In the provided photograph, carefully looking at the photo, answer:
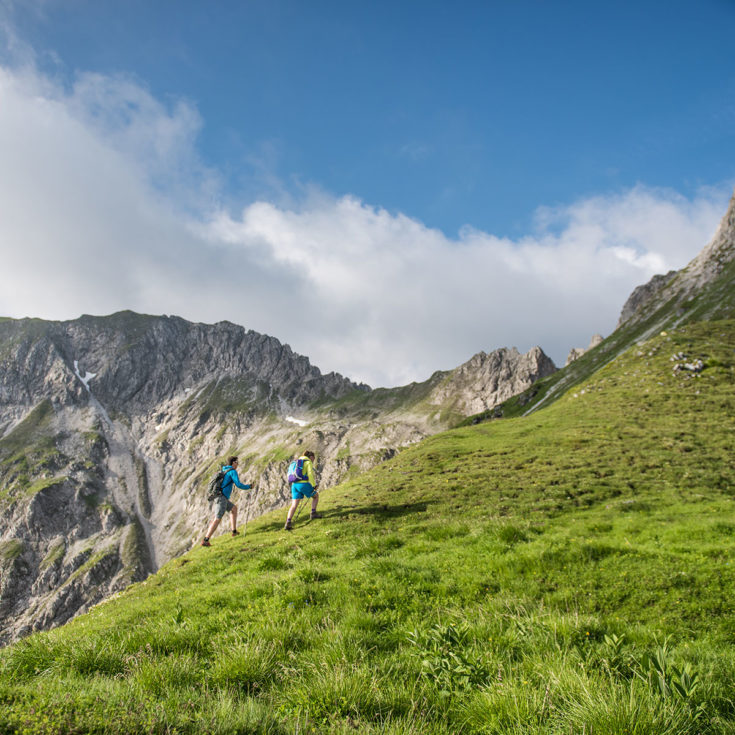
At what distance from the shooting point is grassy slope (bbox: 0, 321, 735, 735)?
4203 mm

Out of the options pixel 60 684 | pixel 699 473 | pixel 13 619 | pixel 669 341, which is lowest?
pixel 13 619

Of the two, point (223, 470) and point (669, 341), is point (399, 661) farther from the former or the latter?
point (669, 341)

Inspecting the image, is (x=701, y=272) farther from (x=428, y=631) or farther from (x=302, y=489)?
(x=428, y=631)

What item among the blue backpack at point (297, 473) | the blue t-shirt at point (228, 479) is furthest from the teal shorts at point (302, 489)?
the blue t-shirt at point (228, 479)

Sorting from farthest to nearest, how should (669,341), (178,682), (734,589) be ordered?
(669,341), (734,589), (178,682)

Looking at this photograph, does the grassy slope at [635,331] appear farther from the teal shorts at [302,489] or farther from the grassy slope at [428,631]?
Answer: the grassy slope at [428,631]

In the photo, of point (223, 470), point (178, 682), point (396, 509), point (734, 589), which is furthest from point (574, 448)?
point (178, 682)

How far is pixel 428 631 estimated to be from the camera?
6.91 meters

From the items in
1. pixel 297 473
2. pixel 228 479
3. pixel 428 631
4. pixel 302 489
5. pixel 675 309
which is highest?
pixel 675 309

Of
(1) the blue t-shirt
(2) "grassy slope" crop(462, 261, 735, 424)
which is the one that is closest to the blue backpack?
(1) the blue t-shirt

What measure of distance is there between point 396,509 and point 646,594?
47.2ft

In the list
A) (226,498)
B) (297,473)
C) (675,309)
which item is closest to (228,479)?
(226,498)

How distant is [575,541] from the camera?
1312cm

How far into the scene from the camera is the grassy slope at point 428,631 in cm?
420
